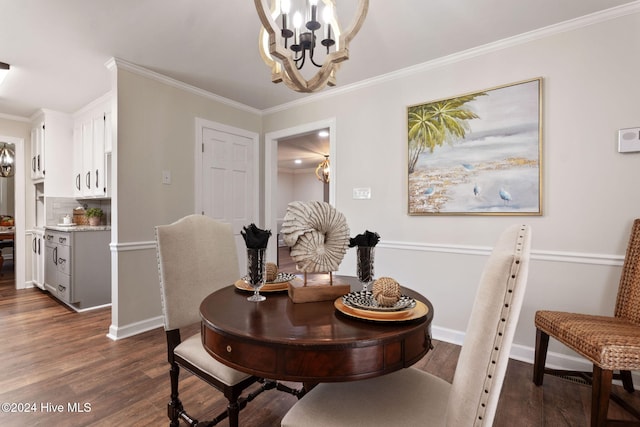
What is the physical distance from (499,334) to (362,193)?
247 cm

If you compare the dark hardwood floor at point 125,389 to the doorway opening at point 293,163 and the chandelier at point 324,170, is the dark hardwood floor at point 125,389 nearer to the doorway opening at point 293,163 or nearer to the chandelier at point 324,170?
the doorway opening at point 293,163

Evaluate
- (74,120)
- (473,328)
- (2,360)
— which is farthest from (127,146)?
(473,328)

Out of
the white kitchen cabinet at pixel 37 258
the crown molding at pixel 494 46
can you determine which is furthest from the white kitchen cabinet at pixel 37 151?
the crown molding at pixel 494 46

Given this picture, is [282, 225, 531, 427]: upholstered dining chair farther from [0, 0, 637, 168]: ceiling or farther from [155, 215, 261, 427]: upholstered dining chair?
[0, 0, 637, 168]: ceiling

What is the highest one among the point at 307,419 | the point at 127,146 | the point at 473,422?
the point at 127,146

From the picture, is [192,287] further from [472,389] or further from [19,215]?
[19,215]

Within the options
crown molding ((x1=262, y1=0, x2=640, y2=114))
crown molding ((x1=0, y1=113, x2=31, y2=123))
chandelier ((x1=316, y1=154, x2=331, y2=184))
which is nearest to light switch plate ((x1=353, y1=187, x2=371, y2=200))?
crown molding ((x1=262, y1=0, x2=640, y2=114))

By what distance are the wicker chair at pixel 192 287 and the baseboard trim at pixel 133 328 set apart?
3.92ft

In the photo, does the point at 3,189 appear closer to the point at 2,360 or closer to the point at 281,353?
the point at 2,360

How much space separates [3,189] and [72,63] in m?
5.74

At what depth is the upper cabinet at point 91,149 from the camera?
3643 mm

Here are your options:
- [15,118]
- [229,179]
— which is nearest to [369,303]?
[229,179]

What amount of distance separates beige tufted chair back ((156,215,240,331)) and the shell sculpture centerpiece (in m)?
0.71

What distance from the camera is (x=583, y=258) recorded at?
2.10 metres
